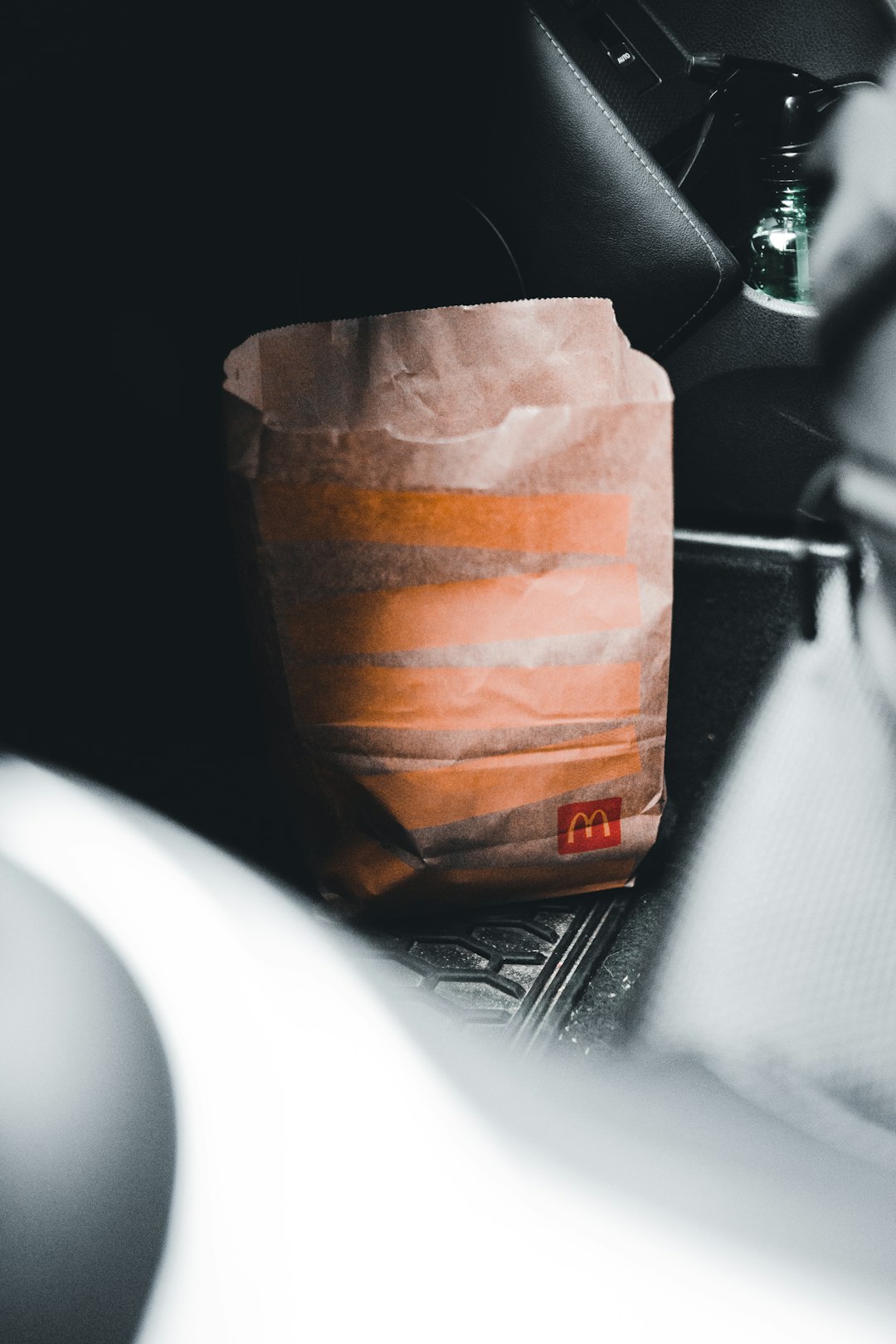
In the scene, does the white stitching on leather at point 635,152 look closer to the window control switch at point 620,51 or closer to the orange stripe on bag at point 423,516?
the window control switch at point 620,51

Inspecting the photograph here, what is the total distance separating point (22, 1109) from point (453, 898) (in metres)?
0.31

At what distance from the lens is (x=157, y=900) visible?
0.58 m

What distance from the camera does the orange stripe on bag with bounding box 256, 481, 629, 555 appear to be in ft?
1.97

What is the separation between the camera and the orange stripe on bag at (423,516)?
1.97ft

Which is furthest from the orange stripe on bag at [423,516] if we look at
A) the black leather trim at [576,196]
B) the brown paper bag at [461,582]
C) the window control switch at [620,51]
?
the window control switch at [620,51]

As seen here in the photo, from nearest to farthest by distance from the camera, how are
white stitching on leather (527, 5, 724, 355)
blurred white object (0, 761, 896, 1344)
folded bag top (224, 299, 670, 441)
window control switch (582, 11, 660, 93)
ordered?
blurred white object (0, 761, 896, 1344)
folded bag top (224, 299, 670, 441)
white stitching on leather (527, 5, 724, 355)
window control switch (582, 11, 660, 93)

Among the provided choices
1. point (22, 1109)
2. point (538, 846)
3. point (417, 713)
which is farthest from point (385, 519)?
point (22, 1109)

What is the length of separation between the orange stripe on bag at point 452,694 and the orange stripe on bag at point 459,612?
2cm

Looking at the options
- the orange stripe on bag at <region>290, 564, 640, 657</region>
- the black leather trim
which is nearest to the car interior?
the black leather trim

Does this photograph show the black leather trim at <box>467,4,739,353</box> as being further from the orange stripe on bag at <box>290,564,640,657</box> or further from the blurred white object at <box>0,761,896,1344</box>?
the blurred white object at <box>0,761,896,1344</box>

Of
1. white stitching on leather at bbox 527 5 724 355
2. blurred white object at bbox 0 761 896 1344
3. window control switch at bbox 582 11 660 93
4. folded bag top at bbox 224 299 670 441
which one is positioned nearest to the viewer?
blurred white object at bbox 0 761 896 1344

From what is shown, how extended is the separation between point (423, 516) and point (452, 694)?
11 cm

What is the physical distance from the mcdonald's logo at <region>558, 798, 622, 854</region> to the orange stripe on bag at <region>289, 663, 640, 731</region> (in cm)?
6

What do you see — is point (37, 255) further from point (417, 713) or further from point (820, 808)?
point (820, 808)
